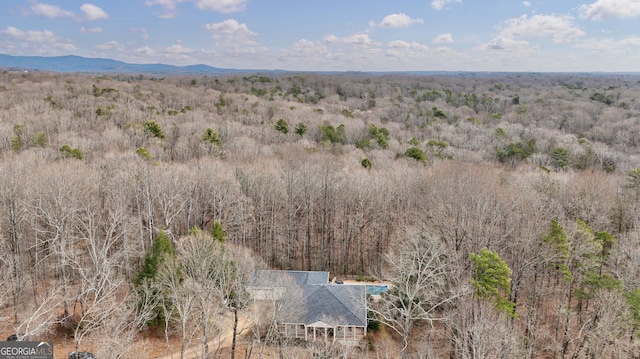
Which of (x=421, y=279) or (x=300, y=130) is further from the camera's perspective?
(x=300, y=130)

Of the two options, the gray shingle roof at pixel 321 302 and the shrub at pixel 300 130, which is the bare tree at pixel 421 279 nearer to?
the gray shingle roof at pixel 321 302

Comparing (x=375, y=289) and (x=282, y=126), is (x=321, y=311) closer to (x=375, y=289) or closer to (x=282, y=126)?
(x=375, y=289)

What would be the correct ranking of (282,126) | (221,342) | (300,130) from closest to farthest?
(221,342), (300,130), (282,126)

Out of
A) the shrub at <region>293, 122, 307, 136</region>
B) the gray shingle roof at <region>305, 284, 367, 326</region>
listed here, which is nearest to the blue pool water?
the gray shingle roof at <region>305, 284, 367, 326</region>

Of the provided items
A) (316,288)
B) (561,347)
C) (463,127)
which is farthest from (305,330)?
(463,127)

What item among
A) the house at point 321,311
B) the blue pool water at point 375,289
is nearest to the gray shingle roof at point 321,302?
the house at point 321,311

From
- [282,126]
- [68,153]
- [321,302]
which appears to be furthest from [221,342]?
[282,126]

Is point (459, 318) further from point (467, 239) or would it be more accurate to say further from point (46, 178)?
point (46, 178)
